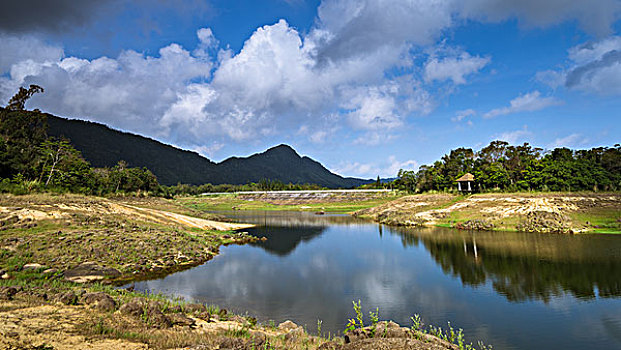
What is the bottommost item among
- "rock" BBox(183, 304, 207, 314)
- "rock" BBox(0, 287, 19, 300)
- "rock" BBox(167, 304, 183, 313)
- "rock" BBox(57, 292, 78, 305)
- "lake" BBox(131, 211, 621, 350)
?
"lake" BBox(131, 211, 621, 350)

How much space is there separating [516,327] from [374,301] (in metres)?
6.12

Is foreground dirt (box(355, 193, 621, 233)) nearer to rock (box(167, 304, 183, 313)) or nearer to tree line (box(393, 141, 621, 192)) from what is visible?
tree line (box(393, 141, 621, 192))

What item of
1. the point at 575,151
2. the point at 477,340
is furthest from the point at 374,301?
the point at 575,151

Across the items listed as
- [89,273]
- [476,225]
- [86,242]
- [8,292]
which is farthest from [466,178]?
[8,292]

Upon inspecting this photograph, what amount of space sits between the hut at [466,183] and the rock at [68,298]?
2505 inches

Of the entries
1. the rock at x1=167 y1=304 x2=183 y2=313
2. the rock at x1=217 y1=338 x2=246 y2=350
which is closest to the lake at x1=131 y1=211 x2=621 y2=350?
the rock at x1=167 y1=304 x2=183 y2=313

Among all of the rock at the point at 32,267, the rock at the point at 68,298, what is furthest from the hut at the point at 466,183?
the rock at the point at 32,267

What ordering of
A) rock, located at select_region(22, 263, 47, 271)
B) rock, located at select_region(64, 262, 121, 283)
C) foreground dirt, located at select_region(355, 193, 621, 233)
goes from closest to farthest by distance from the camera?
rock, located at select_region(22, 263, 47, 271) < rock, located at select_region(64, 262, 121, 283) < foreground dirt, located at select_region(355, 193, 621, 233)

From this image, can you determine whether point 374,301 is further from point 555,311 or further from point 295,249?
point 295,249

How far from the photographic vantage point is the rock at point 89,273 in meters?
16.5

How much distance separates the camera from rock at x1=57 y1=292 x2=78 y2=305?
9.54 m

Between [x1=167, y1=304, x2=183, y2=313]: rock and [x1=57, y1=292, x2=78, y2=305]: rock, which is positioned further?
[x1=167, y1=304, x2=183, y2=313]: rock

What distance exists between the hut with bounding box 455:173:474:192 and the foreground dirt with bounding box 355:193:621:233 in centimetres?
1034

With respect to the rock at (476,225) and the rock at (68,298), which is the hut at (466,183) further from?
the rock at (68,298)
